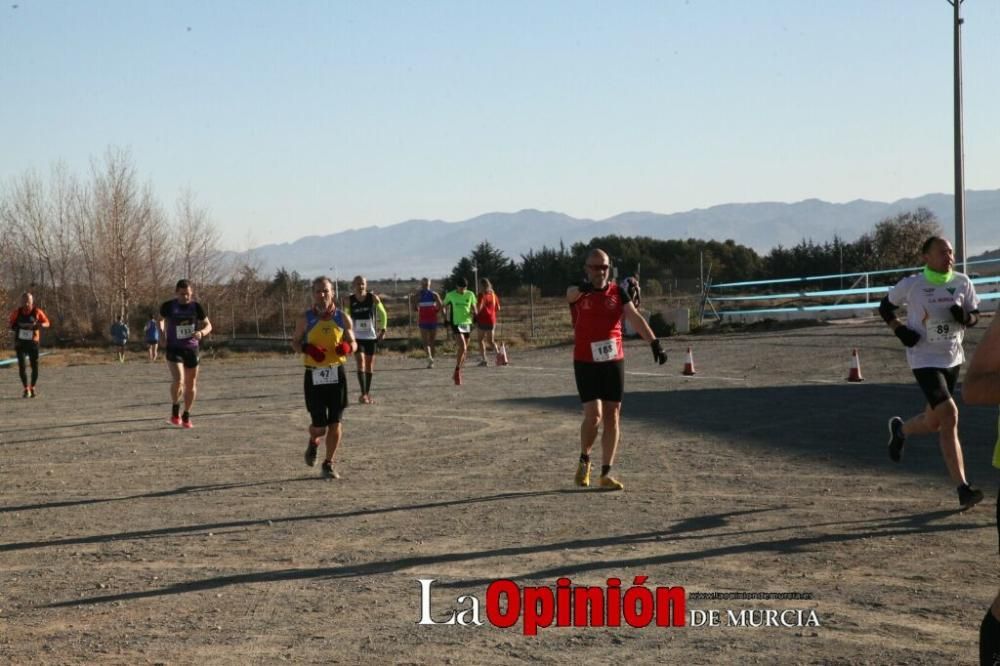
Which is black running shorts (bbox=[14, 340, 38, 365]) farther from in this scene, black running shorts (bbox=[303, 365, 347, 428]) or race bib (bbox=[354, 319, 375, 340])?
black running shorts (bbox=[303, 365, 347, 428])

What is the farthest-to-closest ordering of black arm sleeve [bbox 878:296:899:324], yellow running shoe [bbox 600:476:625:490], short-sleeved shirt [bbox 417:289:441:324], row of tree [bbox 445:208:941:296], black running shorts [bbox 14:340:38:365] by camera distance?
1. row of tree [bbox 445:208:941:296]
2. short-sleeved shirt [bbox 417:289:441:324]
3. black running shorts [bbox 14:340:38:365]
4. yellow running shoe [bbox 600:476:625:490]
5. black arm sleeve [bbox 878:296:899:324]

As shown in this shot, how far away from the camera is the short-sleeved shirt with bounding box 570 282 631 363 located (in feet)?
34.0

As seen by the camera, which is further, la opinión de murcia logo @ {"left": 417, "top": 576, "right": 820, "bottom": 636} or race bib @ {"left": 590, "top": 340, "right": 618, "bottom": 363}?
race bib @ {"left": 590, "top": 340, "right": 618, "bottom": 363}

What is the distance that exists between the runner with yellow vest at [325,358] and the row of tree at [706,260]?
24.9 metres

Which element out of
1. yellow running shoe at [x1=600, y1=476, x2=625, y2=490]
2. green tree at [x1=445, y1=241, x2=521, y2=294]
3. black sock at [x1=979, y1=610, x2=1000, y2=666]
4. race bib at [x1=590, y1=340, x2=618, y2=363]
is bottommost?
yellow running shoe at [x1=600, y1=476, x2=625, y2=490]

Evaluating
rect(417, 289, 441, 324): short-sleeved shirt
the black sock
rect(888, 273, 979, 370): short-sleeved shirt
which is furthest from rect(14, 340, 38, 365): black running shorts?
the black sock

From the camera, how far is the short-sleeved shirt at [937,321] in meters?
9.25

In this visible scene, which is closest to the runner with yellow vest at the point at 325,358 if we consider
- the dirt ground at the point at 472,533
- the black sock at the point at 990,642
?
the dirt ground at the point at 472,533

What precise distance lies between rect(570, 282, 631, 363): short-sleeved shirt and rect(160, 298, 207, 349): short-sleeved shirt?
6949 millimetres

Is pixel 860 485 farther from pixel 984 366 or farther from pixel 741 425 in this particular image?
pixel 984 366

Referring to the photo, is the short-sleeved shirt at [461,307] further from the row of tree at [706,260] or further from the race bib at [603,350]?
the race bib at [603,350]

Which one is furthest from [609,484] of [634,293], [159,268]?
[159,268]

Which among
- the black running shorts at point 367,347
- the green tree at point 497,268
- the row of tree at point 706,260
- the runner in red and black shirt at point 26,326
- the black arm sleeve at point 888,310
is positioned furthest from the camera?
the green tree at point 497,268

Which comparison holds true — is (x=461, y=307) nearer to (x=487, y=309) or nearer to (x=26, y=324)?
(x=487, y=309)
